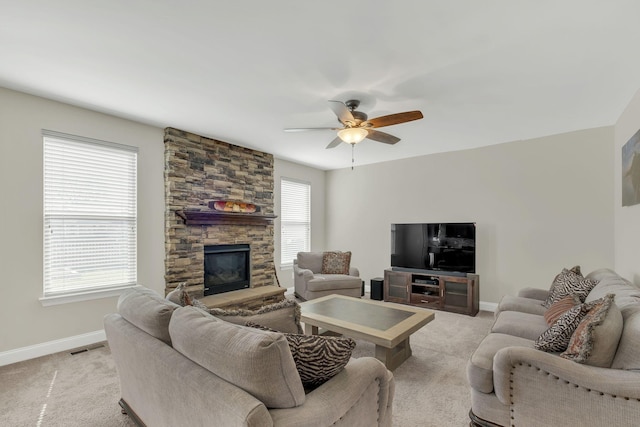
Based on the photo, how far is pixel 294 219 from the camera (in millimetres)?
6230

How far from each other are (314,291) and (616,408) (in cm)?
377

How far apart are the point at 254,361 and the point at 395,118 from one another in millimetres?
2446

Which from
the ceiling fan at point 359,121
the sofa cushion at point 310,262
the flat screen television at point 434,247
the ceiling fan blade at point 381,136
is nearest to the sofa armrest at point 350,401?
the ceiling fan at point 359,121

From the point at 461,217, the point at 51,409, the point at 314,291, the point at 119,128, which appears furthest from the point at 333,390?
the point at 461,217

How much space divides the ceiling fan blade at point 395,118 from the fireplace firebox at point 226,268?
9.79 ft

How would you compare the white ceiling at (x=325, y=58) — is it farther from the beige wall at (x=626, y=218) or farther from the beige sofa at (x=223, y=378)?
the beige sofa at (x=223, y=378)

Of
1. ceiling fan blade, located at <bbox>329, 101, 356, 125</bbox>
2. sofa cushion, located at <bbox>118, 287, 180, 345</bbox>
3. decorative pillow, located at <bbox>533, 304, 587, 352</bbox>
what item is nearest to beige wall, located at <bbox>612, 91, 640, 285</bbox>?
decorative pillow, located at <bbox>533, 304, 587, 352</bbox>

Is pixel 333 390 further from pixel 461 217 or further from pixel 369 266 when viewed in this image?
pixel 369 266

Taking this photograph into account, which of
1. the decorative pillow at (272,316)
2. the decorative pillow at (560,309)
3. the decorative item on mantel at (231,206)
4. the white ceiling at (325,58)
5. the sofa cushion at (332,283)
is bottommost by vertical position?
the sofa cushion at (332,283)

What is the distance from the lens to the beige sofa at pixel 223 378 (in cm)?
111

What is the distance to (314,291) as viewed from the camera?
4.90 meters

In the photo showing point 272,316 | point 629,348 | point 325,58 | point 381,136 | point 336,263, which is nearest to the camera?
point 629,348

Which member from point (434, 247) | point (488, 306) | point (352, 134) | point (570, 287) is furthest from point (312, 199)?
point (570, 287)

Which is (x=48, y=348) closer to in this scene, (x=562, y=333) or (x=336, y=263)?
(x=336, y=263)
